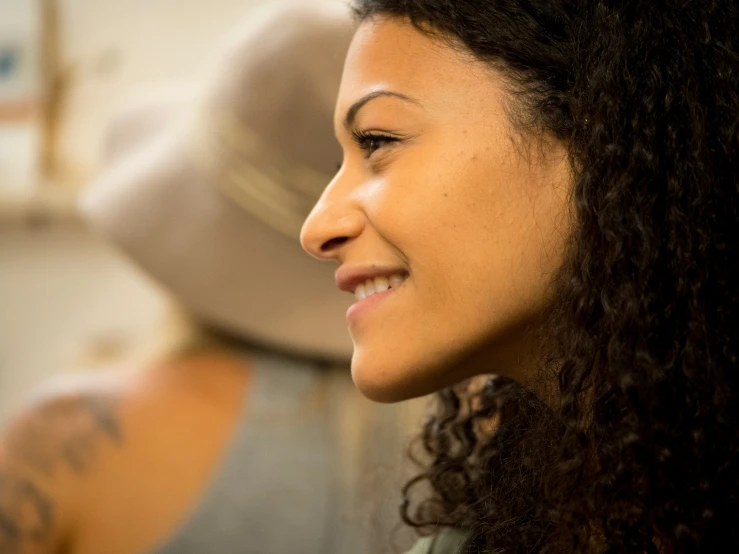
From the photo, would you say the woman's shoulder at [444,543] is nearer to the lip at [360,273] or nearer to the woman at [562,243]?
the woman at [562,243]

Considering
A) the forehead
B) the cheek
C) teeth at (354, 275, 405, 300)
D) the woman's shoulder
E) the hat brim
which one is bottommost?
the hat brim

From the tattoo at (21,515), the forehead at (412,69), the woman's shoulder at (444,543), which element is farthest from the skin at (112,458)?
the forehead at (412,69)

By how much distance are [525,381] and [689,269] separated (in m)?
0.13

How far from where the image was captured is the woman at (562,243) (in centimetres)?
49

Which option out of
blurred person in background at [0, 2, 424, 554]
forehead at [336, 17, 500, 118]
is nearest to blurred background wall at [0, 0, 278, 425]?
blurred person in background at [0, 2, 424, 554]

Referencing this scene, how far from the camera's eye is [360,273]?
57 cm

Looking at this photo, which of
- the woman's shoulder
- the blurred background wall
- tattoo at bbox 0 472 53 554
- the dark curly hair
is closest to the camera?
the dark curly hair

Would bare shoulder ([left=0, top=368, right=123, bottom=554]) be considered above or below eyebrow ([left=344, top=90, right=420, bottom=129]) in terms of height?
below

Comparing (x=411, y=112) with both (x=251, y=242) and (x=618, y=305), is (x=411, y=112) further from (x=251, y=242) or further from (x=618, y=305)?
(x=251, y=242)

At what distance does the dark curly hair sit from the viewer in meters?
0.49

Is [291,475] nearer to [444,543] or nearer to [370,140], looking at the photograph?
[444,543]

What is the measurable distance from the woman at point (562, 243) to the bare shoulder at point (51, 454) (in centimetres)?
43

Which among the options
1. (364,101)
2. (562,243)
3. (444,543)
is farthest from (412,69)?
(444,543)

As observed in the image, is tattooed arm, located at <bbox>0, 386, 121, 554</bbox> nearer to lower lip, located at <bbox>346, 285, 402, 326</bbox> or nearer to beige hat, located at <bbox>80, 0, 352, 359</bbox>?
beige hat, located at <bbox>80, 0, 352, 359</bbox>
